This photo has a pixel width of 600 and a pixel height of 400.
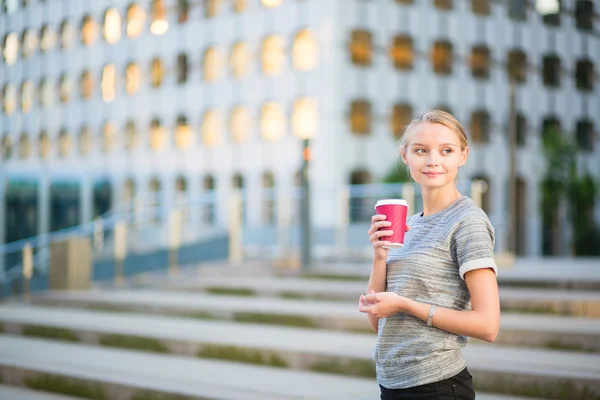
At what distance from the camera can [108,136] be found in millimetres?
48531

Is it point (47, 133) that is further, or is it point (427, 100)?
point (47, 133)

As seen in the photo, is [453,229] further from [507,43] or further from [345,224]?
[507,43]

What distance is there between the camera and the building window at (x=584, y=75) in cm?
4672

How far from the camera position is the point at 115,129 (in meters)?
48.0

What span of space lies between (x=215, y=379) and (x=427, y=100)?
3390cm

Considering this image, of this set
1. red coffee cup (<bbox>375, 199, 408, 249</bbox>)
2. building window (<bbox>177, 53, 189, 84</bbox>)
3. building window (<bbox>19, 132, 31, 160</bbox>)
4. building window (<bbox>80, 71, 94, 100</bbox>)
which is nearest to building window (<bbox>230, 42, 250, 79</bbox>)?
building window (<bbox>177, 53, 189, 84</bbox>)

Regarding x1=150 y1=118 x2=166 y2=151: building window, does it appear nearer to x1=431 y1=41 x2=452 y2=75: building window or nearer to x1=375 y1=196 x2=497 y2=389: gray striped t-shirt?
x1=431 y1=41 x2=452 y2=75: building window

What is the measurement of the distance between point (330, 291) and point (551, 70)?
37.4 m

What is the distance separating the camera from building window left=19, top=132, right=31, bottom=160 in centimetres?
5359

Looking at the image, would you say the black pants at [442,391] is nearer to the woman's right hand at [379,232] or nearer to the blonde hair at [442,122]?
the woman's right hand at [379,232]

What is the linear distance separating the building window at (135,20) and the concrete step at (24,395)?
39.4 meters

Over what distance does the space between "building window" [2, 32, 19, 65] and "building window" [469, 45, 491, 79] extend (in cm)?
2395

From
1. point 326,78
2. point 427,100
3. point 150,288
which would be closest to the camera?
point 150,288

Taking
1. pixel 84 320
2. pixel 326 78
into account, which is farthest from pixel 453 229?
pixel 326 78
